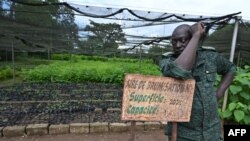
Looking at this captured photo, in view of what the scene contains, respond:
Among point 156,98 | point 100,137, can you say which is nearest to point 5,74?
point 100,137

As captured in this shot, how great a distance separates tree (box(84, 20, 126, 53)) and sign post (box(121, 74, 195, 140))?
3824mm

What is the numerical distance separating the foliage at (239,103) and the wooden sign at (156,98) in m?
1.37

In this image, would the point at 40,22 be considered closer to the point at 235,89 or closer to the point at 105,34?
the point at 105,34

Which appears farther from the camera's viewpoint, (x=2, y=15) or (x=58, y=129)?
(x=2, y=15)

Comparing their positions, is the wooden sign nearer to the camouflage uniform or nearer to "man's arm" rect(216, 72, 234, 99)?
the camouflage uniform

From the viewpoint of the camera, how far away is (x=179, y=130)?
168 centimetres

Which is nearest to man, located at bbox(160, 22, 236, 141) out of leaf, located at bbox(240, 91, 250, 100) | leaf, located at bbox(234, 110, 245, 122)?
leaf, located at bbox(234, 110, 245, 122)

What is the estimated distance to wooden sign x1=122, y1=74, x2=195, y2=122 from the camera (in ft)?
4.92

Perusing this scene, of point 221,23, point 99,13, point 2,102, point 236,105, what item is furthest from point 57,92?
point 236,105

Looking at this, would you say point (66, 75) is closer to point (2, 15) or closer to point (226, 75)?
point (2, 15)

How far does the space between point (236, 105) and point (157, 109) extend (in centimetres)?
158

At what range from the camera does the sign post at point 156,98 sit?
4.92 feet

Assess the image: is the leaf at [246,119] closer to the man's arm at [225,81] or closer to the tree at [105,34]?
the man's arm at [225,81]

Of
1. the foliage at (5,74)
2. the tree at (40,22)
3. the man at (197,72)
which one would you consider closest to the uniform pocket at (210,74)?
the man at (197,72)
